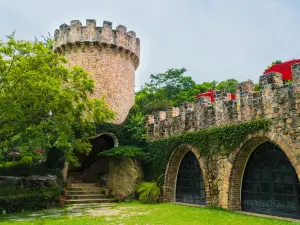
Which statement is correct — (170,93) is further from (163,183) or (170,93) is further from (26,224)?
(26,224)

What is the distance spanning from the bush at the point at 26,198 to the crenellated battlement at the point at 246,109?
6.61m

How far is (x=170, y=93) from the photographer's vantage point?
36.5 meters

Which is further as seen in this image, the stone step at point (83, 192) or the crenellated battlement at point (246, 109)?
the stone step at point (83, 192)

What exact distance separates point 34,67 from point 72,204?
281 inches

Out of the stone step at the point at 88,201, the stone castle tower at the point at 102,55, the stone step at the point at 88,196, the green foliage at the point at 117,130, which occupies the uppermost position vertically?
the stone castle tower at the point at 102,55

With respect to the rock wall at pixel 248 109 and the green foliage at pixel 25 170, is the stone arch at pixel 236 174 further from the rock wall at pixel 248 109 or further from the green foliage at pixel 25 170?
the green foliage at pixel 25 170

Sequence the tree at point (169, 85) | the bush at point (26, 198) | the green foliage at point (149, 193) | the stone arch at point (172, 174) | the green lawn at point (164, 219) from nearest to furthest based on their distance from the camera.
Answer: the green lawn at point (164, 219)
the bush at point (26, 198)
the green foliage at point (149, 193)
the stone arch at point (172, 174)
the tree at point (169, 85)

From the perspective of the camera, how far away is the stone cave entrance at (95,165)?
19716 millimetres

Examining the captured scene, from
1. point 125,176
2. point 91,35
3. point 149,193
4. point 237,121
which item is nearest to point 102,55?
point 91,35

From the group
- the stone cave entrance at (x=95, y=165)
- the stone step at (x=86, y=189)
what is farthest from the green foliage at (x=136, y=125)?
the stone step at (x=86, y=189)

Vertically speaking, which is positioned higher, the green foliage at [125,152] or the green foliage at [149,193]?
the green foliage at [125,152]

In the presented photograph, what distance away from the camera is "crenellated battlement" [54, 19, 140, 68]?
747 inches

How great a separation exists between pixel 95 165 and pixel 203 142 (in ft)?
35.8

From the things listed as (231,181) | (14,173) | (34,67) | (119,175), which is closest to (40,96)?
(34,67)
